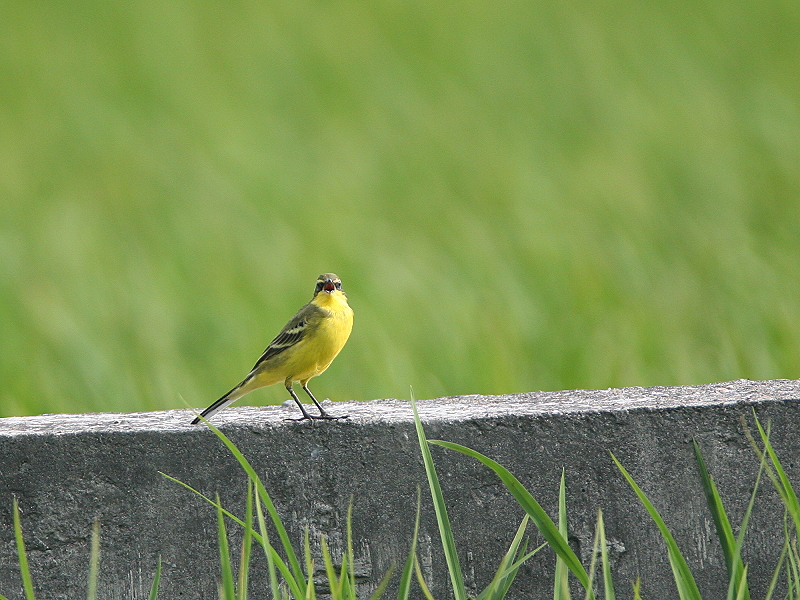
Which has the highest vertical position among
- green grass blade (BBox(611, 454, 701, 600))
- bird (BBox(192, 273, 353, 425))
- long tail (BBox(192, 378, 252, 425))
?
bird (BBox(192, 273, 353, 425))

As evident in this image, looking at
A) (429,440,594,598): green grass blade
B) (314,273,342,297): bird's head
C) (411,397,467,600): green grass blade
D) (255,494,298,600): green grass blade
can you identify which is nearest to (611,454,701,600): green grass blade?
(429,440,594,598): green grass blade

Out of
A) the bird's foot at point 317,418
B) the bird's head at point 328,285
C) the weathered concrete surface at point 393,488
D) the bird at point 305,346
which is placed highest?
the bird's head at point 328,285

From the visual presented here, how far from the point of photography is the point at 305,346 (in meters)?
3.12

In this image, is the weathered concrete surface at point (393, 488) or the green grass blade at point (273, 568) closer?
the green grass blade at point (273, 568)

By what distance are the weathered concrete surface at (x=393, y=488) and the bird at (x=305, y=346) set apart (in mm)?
404

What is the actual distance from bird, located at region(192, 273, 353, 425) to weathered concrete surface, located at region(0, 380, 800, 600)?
404 millimetres

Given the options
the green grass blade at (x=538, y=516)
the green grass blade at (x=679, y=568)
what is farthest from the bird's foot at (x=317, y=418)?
the green grass blade at (x=679, y=568)

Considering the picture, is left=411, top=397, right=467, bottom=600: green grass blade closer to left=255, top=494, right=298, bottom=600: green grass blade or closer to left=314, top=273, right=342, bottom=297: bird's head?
left=255, top=494, right=298, bottom=600: green grass blade

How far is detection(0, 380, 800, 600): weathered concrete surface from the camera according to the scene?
2.67m

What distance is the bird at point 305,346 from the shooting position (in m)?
3.12

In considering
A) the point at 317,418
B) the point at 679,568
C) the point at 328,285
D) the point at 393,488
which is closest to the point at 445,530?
the point at 679,568

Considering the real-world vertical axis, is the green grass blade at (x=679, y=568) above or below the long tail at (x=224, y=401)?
below

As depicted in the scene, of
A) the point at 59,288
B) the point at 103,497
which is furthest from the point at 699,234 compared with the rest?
the point at 103,497

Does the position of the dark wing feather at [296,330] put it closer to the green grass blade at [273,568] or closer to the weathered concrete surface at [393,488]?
the weathered concrete surface at [393,488]
